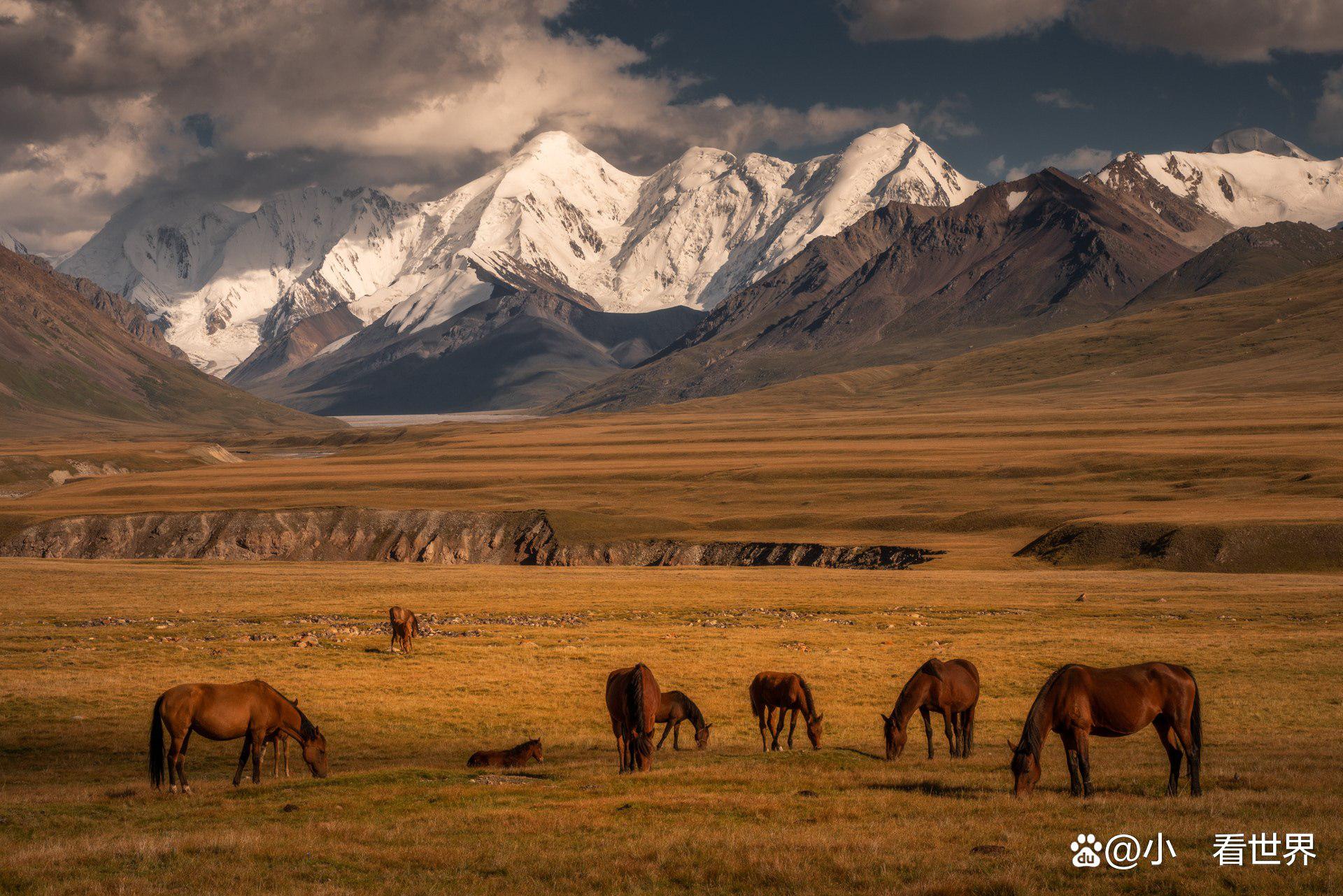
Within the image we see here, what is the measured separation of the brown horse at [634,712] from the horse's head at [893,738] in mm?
5309

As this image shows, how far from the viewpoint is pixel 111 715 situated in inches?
1320

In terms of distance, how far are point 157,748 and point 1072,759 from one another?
58.4 feet

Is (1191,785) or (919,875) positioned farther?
(1191,785)

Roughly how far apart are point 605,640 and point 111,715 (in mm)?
22226

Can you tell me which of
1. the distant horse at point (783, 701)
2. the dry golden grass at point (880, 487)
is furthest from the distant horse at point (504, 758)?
Answer: the dry golden grass at point (880, 487)

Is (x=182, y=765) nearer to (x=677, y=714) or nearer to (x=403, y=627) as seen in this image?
(x=677, y=714)

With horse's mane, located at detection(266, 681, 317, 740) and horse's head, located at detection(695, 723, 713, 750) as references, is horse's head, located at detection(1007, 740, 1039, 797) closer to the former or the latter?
horse's head, located at detection(695, 723, 713, 750)

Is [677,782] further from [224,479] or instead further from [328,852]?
[224,479]

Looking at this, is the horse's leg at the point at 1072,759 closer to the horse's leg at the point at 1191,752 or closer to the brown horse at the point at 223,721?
the horse's leg at the point at 1191,752

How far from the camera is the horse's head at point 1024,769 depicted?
20.3 meters

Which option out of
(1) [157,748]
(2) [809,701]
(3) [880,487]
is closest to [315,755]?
(1) [157,748]

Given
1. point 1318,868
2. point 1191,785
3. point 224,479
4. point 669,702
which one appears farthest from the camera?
point 224,479

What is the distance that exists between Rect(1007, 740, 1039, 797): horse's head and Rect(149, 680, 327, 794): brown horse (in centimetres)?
1451

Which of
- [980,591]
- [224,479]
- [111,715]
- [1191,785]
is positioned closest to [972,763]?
[1191,785]
